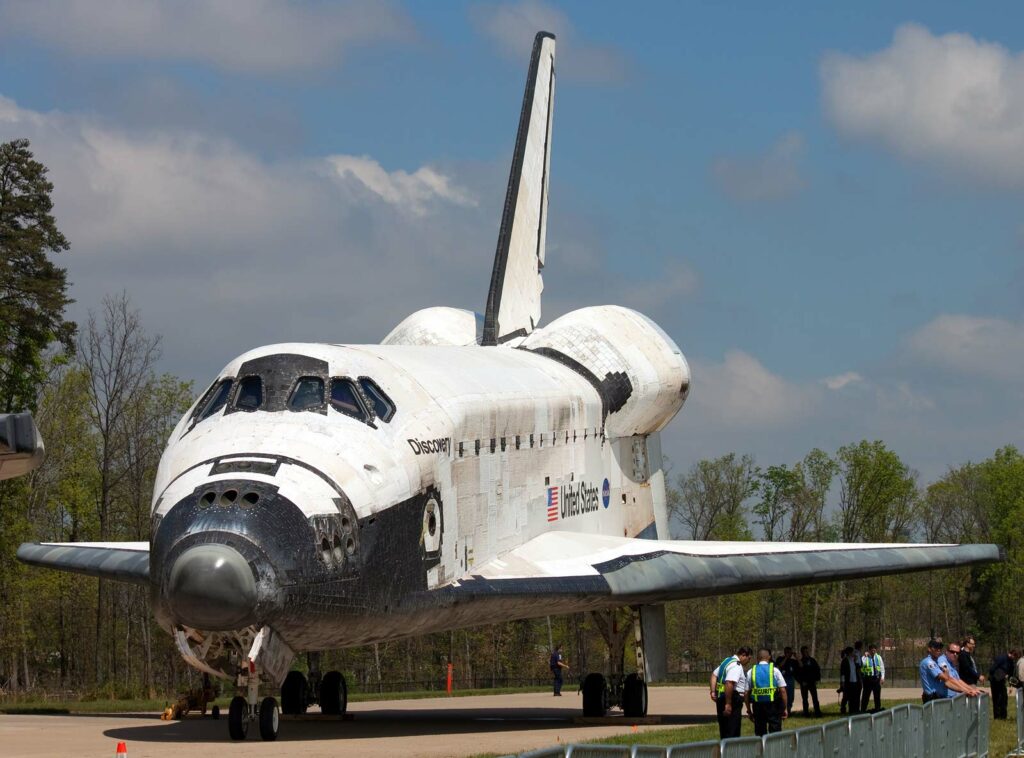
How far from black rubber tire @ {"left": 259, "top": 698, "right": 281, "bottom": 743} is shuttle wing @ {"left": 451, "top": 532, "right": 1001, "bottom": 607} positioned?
90.5 inches

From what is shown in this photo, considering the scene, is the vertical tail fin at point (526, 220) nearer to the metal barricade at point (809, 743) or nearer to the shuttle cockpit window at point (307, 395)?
the shuttle cockpit window at point (307, 395)

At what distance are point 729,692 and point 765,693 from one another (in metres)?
0.48

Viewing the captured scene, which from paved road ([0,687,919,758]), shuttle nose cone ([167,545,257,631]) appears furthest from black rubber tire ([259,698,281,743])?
shuttle nose cone ([167,545,257,631])

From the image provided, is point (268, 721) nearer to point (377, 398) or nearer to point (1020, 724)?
point (377, 398)

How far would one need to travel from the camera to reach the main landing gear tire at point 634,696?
17.3 meters

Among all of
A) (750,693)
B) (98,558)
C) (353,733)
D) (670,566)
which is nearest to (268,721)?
(353,733)

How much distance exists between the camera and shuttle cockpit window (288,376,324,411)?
1262cm

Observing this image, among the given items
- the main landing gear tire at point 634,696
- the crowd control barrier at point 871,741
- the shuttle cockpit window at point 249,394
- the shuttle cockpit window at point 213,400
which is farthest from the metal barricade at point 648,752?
the main landing gear tire at point 634,696

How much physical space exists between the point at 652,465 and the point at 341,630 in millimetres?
10556

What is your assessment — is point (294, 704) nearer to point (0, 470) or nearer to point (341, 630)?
point (341, 630)

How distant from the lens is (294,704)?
17.4 m

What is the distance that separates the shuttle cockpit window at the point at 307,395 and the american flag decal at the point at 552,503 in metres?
5.25

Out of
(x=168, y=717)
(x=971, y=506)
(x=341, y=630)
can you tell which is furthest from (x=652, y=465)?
(x=971, y=506)

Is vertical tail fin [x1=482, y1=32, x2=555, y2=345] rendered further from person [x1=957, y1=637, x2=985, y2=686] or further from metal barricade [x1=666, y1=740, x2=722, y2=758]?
metal barricade [x1=666, y1=740, x2=722, y2=758]
